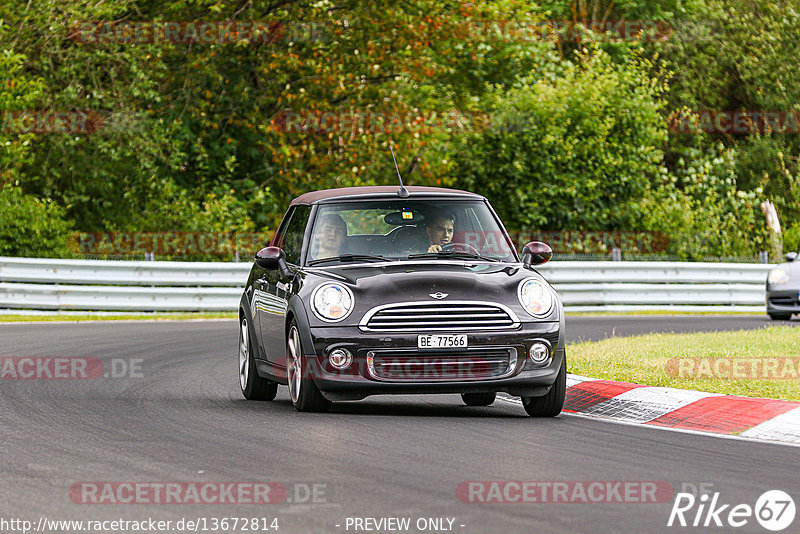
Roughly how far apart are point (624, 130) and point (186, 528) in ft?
87.7

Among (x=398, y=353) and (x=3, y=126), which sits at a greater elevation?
(x=3, y=126)

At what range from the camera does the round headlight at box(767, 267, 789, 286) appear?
73.0 ft

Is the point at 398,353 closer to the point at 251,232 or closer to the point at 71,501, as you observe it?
the point at 71,501

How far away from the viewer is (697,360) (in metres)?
12.8

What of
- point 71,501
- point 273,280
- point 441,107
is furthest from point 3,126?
point 71,501

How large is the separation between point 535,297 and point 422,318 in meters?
0.86

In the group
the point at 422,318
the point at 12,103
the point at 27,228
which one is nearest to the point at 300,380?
the point at 422,318

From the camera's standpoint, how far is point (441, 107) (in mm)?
36344

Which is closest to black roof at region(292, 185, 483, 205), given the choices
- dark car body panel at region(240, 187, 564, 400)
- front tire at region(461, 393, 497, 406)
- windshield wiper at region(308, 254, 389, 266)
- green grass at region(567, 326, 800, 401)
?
windshield wiper at region(308, 254, 389, 266)

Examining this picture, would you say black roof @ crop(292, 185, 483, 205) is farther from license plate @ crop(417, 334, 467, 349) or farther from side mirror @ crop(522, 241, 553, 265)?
license plate @ crop(417, 334, 467, 349)

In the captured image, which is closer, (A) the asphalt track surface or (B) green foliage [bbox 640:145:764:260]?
(A) the asphalt track surface

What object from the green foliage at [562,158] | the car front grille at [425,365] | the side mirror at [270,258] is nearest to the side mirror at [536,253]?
the car front grille at [425,365]

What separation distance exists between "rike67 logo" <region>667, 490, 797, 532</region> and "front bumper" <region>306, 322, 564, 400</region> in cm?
310

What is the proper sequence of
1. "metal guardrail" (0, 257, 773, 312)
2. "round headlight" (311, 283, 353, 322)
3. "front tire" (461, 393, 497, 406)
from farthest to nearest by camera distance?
"metal guardrail" (0, 257, 773, 312)
"front tire" (461, 393, 497, 406)
"round headlight" (311, 283, 353, 322)
